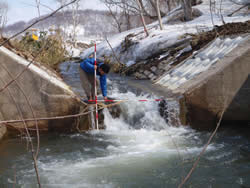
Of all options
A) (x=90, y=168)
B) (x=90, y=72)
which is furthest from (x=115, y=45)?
(x=90, y=168)

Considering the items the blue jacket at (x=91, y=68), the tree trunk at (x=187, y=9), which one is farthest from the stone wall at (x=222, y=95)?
the tree trunk at (x=187, y=9)

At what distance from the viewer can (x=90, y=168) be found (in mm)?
4344

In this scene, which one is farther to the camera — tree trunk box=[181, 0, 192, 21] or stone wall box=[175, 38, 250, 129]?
tree trunk box=[181, 0, 192, 21]

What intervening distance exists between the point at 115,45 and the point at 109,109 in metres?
12.0

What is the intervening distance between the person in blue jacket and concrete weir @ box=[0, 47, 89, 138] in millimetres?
769

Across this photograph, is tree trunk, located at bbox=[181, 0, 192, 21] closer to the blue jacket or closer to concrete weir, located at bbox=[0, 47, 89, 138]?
the blue jacket

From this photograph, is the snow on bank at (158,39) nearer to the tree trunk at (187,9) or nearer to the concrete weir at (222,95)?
the tree trunk at (187,9)

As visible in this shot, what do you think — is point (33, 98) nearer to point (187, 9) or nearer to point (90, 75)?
point (90, 75)

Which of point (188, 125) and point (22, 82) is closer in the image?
point (22, 82)

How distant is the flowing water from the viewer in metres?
3.84

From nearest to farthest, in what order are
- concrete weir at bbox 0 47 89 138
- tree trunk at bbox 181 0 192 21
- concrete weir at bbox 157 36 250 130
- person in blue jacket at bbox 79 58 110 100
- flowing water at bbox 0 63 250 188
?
flowing water at bbox 0 63 250 188 → concrete weir at bbox 0 47 89 138 → concrete weir at bbox 157 36 250 130 → person in blue jacket at bbox 79 58 110 100 → tree trunk at bbox 181 0 192 21

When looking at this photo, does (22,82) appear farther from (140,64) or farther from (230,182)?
(140,64)

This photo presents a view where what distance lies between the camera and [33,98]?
18.6ft

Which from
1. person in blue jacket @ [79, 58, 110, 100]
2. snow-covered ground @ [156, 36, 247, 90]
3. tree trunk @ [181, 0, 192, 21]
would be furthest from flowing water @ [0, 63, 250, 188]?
tree trunk @ [181, 0, 192, 21]
